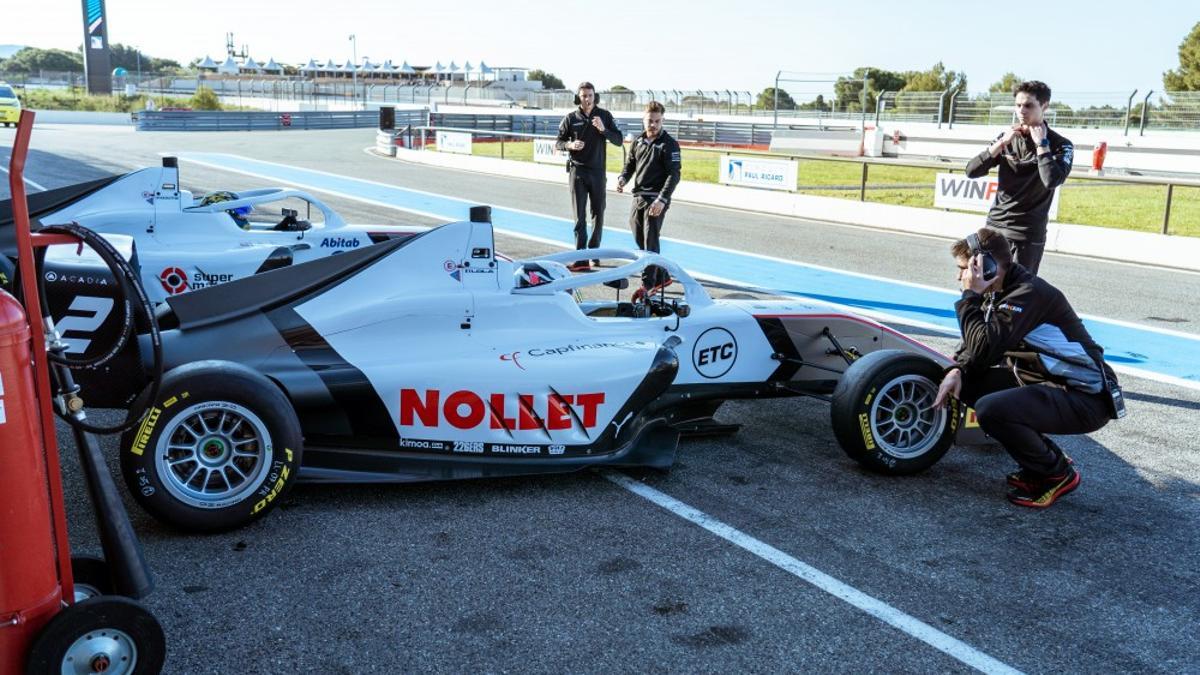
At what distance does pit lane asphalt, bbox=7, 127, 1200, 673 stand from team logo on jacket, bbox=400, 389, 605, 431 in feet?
1.14

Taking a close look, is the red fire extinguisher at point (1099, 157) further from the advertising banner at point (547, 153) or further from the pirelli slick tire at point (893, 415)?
the pirelli slick tire at point (893, 415)

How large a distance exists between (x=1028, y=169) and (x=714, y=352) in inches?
109

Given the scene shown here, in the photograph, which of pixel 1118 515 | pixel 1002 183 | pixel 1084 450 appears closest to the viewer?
pixel 1118 515

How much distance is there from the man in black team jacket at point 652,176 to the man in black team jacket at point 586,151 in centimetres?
68

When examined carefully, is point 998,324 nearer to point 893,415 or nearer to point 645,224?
point 893,415

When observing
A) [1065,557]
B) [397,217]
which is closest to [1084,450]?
[1065,557]

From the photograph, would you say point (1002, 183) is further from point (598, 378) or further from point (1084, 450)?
point (598, 378)

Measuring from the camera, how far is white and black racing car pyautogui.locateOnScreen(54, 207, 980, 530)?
4.39 meters

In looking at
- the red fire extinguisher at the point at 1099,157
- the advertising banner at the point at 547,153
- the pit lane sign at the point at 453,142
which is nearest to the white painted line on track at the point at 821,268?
the advertising banner at the point at 547,153

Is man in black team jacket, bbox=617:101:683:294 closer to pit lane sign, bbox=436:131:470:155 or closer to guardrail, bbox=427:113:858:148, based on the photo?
pit lane sign, bbox=436:131:470:155

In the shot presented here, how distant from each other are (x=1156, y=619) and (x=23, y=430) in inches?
156

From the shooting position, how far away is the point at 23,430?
279cm

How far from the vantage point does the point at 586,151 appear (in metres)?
11.2

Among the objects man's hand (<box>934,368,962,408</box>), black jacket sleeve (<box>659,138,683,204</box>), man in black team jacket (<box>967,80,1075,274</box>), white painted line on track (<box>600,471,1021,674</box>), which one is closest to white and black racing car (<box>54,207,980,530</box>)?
man's hand (<box>934,368,962,408</box>)
